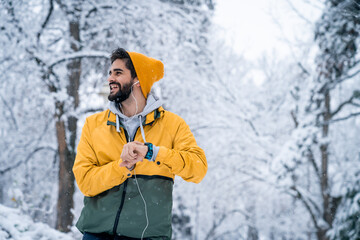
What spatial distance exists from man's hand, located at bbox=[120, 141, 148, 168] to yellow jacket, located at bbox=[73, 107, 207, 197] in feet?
0.31

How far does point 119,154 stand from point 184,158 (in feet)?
1.52

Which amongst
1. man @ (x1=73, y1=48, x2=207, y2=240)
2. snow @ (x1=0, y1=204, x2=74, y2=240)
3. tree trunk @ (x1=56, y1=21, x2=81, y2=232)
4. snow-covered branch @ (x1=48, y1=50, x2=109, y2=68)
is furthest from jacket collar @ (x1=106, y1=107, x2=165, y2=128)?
tree trunk @ (x1=56, y1=21, x2=81, y2=232)

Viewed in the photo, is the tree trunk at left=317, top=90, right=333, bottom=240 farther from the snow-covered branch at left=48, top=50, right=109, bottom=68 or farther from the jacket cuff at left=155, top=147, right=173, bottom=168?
the jacket cuff at left=155, top=147, right=173, bottom=168

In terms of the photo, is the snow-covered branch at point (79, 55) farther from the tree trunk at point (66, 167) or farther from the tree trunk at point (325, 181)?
the tree trunk at point (325, 181)

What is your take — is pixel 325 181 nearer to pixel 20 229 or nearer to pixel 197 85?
pixel 197 85

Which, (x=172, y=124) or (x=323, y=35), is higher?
(x=323, y=35)

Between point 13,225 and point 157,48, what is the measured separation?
511cm

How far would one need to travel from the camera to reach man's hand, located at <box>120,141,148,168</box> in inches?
73.8

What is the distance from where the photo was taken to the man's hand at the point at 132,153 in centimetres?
187

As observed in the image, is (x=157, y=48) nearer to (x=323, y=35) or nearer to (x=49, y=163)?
(x=323, y=35)

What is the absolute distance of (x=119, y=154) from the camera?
2225 mm

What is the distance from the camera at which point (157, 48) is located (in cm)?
776

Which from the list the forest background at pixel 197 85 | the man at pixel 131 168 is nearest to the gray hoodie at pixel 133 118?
the man at pixel 131 168

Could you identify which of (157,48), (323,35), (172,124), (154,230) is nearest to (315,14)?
(323,35)
